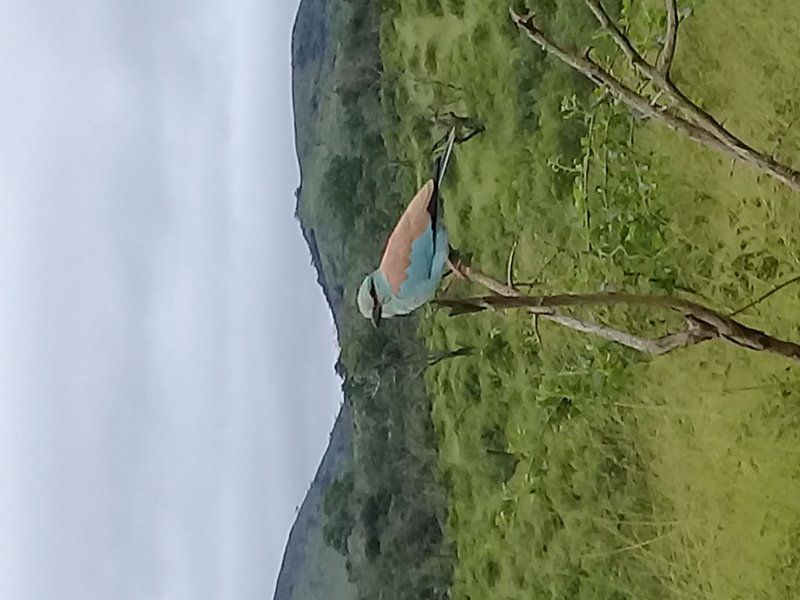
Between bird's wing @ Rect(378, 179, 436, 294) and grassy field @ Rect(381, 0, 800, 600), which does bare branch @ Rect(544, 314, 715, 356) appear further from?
grassy field @ Rect(381, 0, 800, 600)

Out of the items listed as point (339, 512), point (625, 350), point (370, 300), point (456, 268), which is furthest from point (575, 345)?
point (339, 512)

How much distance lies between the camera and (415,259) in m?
1.46

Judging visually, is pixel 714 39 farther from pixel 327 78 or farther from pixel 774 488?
pixel 327 78

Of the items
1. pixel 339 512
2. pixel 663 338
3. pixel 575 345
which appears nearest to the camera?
pixel 663 338

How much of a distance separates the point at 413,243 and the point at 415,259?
0.03 metres

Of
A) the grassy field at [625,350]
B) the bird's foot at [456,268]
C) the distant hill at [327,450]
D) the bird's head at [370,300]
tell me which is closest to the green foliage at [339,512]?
the distant hill at [327,450]

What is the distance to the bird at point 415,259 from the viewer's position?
1.44 meters

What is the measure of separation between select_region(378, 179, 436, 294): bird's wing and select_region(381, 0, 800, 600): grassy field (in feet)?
2.80

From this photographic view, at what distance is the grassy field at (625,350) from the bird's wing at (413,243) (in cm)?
85

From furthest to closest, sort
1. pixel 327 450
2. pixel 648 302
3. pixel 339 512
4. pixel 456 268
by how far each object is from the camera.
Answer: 1. pixel 327 450
2. pixel 339 512
3. pixel 456 268
4. pixel 648 302

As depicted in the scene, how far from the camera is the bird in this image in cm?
144

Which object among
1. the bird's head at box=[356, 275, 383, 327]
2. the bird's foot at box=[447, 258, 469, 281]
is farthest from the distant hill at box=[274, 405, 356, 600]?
the bird's head at box=[356, 275, 383, 327]

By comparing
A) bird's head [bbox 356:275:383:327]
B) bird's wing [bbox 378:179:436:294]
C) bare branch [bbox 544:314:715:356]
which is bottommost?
bare branch [bbox 544:314:715:356]

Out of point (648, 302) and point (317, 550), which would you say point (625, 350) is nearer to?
point (648, 302)
